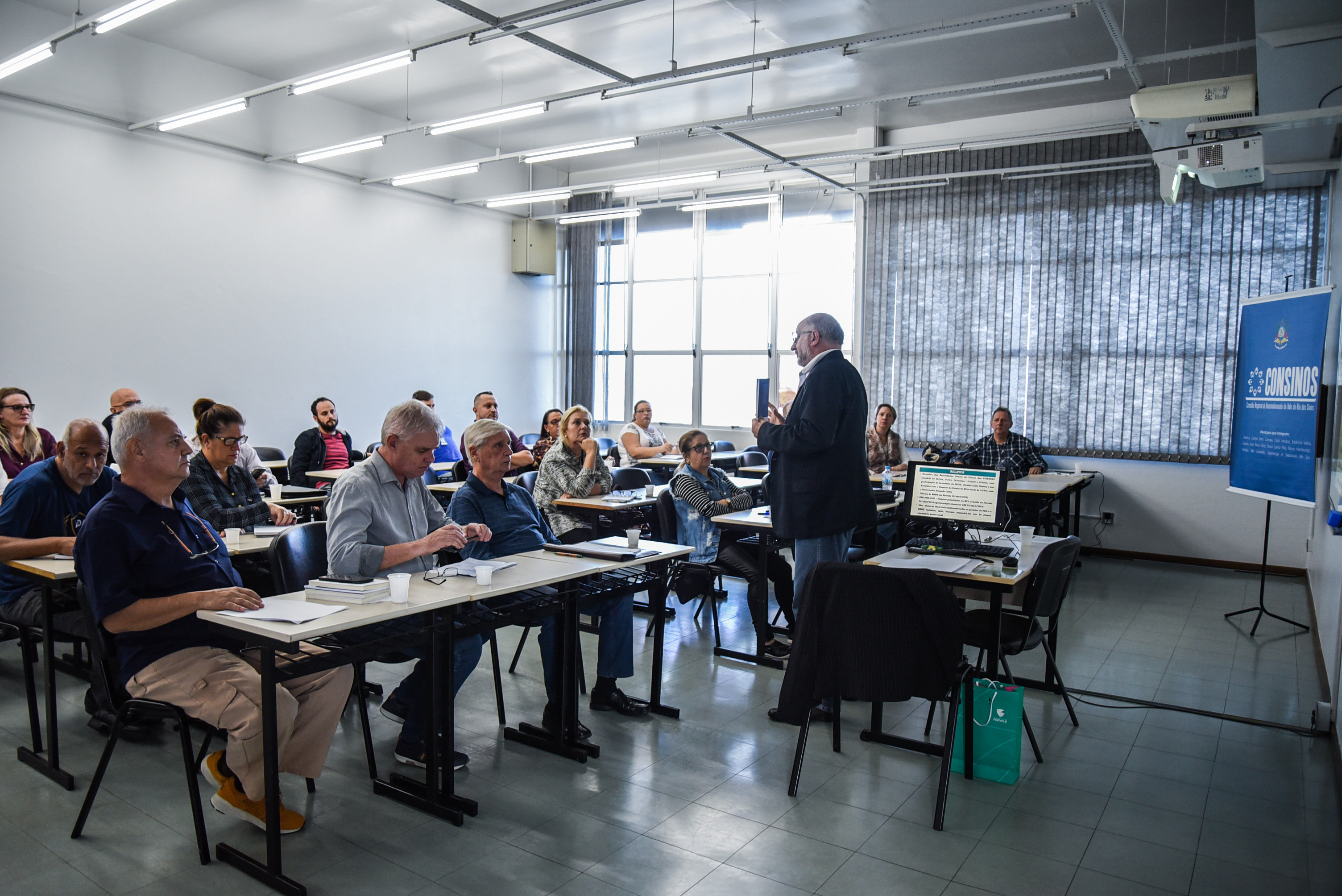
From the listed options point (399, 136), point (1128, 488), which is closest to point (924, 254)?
point (1128, 488)

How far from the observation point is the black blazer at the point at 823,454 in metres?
3.79

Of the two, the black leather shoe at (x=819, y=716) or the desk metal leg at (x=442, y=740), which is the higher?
the desk metal leg at (x=442, y=740)

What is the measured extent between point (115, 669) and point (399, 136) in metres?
7.66

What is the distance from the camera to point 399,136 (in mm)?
9125

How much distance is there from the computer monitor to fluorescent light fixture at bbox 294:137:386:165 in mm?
5124

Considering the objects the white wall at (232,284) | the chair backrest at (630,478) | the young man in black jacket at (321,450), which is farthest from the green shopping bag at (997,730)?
the white wall at (232,284)

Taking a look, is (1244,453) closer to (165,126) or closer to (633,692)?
(633,692)

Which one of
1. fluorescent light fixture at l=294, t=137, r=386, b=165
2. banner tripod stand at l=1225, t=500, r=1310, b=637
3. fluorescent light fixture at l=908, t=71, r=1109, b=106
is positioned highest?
fluorescent light fixture at l=908, t=71, r=1109, b=106

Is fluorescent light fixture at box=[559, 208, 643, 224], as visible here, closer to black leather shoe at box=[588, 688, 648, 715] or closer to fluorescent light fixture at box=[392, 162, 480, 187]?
fluorescent light fixture at box=[392, 162, 480, 187]

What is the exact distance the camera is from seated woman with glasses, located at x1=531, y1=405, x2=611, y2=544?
5391mm

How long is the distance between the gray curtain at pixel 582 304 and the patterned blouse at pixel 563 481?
5.53 meters

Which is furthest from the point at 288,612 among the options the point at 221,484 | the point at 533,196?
the point at 533,196

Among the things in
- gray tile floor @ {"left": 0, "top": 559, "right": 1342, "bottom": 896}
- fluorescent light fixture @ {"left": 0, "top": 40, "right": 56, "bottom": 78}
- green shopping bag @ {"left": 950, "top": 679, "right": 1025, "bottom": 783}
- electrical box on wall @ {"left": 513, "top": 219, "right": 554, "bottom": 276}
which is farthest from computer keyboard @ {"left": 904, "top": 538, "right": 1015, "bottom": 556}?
electrical box on wall @ {"left": 513, "top": 219, "right": 554, "bottom": 276}

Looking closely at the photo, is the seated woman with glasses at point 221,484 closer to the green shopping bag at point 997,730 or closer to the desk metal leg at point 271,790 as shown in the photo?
the desk metal leg at point 271,790
